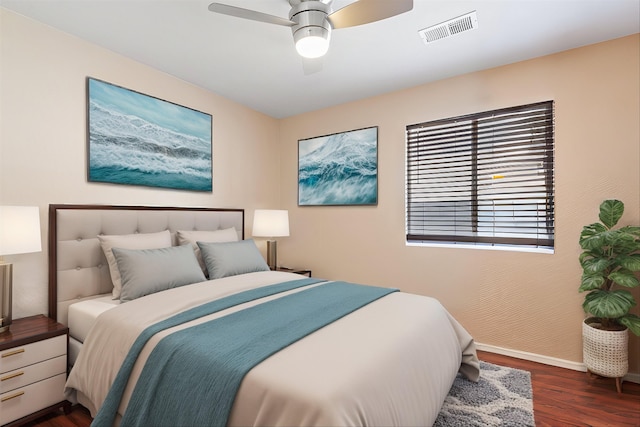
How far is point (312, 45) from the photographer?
1.93 metres

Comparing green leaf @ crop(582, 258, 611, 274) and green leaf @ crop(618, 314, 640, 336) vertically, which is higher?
green leaf @ crop(582, 258, 611, 274)

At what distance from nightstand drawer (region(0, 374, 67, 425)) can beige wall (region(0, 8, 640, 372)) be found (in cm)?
57

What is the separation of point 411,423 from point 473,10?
2404 millimetres

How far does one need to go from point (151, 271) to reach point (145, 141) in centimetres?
125

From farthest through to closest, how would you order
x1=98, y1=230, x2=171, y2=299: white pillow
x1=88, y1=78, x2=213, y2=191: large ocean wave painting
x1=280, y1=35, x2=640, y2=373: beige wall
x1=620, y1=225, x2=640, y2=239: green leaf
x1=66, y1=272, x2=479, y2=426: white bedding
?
x1=88, y1=78, x2=213, y2=191: large ocean wave painting < x1=280, y1=35, x2=640, y2=373: beige wall < x1=98, y1=230, x2=171, y2=299: white pillow < x1=620, y1=225, x2=640, y2=239: green leaf < x1=66, y1=272, x2=479, y2=426: white bedding

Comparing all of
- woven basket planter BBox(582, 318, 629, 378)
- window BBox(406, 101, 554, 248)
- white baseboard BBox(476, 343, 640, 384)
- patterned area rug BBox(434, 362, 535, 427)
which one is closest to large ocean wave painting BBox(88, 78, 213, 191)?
window BBox(406, 101, 554, 248)

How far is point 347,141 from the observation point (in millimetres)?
3758

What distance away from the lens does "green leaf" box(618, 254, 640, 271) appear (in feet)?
6.83

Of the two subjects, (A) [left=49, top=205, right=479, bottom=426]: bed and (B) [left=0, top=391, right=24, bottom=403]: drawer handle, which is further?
(B) [left=0, top=391, right=24, bottom=403]: drawer handle

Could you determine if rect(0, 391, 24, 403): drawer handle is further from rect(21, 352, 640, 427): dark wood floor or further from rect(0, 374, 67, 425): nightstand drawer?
rect(21, 352, 640, 427): dark wood floor

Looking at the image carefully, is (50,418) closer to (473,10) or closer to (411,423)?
(411,423)

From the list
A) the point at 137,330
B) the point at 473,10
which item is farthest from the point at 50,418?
the point at 473,10


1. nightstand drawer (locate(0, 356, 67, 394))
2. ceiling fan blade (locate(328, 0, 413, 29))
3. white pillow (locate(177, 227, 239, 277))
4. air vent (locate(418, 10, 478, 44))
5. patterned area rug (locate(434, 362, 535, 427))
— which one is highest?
air vent (locate(418, 10, 478, 44))

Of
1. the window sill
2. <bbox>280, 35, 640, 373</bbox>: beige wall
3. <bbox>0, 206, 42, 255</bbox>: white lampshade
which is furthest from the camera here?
the window sill
